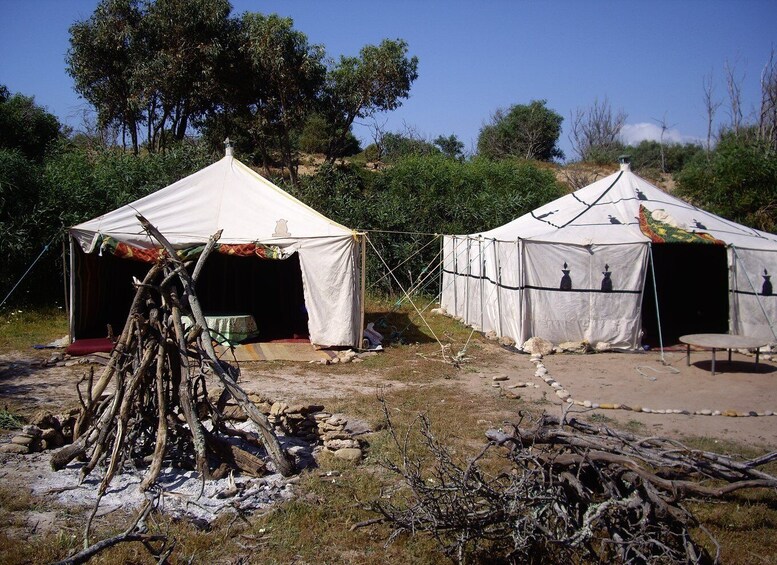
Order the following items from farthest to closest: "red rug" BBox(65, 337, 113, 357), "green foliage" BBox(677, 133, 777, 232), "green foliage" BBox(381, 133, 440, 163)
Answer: "green foliage" BBox(381, 133, 440, 163)
"green foliage" BBox(677, 133, 777, 232)
"red rug" BBox(65, 337, 113, 357)

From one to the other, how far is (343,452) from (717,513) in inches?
104

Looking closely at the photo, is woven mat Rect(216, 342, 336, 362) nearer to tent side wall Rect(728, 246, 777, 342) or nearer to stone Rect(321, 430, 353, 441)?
stone Rect(321, 430, 353, 441)

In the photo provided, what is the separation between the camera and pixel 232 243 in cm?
961

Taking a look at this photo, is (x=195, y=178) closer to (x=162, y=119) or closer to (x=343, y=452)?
(x=343, y=452)

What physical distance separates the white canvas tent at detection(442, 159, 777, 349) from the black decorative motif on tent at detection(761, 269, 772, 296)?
1 centimetres

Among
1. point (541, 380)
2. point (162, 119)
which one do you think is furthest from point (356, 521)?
point (162, 119)

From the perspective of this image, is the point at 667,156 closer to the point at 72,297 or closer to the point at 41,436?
the point at 72,297

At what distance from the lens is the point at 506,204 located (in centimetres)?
1627

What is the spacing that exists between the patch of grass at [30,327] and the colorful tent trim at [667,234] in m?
9.12

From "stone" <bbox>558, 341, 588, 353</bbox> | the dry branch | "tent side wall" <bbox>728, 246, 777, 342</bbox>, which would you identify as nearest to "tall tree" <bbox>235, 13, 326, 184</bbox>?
"stone" <bbox>558, 341, 588, 353</bbox>

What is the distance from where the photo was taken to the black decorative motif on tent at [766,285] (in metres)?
9.77

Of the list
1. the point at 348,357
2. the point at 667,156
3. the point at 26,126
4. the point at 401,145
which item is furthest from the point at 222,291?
the point at 667,156

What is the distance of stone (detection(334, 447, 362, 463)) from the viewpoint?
512 cm

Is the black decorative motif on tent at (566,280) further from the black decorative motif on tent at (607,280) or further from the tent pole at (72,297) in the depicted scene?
the tent pole at (72,297)
